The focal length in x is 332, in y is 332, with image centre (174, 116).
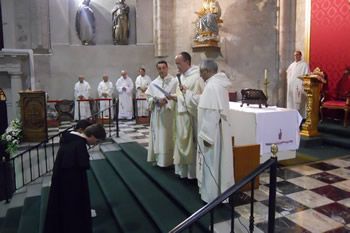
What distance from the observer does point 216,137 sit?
3.46m

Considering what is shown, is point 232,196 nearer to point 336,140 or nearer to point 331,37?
point 336,140

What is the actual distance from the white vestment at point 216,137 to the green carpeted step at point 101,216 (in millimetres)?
1240

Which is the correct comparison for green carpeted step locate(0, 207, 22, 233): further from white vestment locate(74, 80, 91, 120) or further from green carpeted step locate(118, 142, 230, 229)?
white vestment locate(74, 80, 91, 120)

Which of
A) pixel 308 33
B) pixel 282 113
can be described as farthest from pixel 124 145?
pixel 308 33

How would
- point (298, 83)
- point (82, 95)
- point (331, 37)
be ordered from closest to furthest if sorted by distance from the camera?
1. point (331, 37)
2. point (298, 83)
3. point (82, 95)

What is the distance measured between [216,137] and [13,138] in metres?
5.58

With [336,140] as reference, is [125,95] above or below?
above

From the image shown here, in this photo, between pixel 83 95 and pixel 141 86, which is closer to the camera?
pixel 83 95

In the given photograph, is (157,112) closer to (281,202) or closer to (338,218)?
(281,202)

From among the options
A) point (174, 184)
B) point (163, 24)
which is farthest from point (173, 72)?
point (174, 184)

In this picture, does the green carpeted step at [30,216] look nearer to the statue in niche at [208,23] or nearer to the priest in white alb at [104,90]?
the priest in white alb at [104,90]

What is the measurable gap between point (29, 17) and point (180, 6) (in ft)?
16.1

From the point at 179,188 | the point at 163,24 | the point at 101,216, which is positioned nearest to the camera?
the point at 179,188

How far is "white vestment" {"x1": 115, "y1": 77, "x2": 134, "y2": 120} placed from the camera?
11.2 meters
